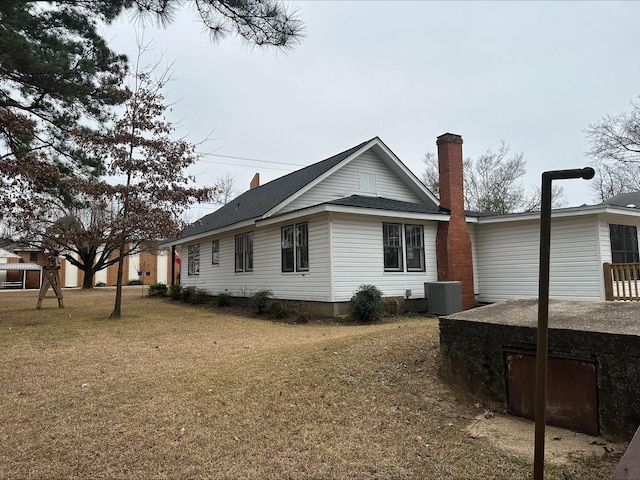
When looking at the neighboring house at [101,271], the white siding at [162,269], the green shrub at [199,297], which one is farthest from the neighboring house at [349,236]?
the white siding at [162,269]

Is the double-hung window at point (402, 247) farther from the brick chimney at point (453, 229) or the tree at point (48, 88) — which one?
the tree at point (48, 88)

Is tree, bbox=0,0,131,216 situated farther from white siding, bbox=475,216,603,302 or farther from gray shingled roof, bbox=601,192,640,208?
gray shingled roof, bbox=601,192,640,208

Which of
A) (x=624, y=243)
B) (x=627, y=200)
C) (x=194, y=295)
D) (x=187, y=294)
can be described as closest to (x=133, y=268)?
(x=187, y=294)

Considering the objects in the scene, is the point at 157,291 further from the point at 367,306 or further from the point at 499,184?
the point at 499,184

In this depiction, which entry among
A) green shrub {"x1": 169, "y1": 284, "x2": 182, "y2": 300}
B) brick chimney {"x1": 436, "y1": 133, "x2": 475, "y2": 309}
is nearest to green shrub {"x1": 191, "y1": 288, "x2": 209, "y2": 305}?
green shrub {"x1": 169, "y1": 284, "x2": 182, "y2": 300}

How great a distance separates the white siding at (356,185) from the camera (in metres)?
13.7

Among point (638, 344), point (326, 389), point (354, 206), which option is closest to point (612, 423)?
point (638, 344)

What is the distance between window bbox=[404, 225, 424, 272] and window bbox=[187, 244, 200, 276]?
10908 millimetres

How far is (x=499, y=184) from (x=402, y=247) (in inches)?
949

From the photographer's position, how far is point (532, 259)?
13047 millimetres

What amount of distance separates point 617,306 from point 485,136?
32452 millimetres

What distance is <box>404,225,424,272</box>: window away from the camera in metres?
12.9

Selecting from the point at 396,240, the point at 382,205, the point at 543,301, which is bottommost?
the point at 543,301

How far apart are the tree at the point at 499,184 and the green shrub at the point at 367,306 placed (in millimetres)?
23479
